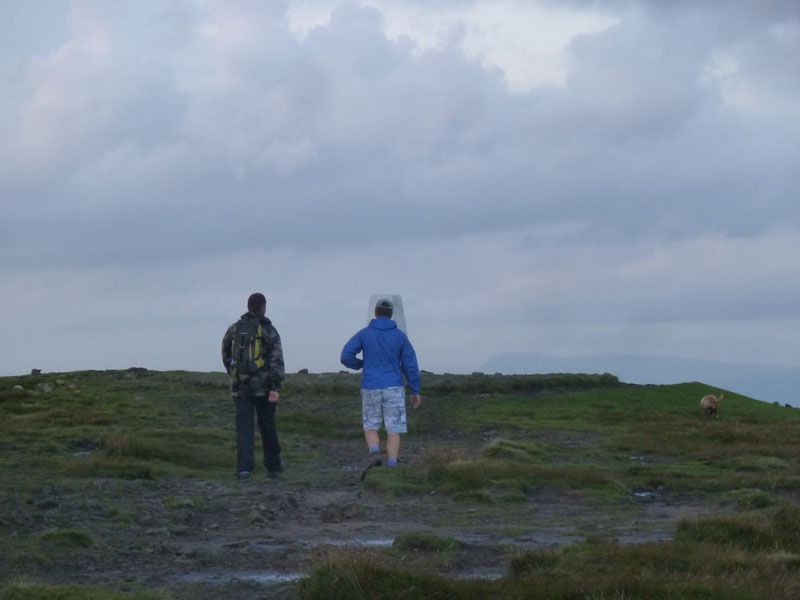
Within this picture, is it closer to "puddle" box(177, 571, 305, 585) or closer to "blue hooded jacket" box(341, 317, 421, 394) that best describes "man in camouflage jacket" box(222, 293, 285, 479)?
"blue hooded jacket" box(341, 317, 421, 394)

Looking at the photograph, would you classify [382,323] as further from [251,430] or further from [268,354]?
[251,430]

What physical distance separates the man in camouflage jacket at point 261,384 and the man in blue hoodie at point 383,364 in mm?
1065

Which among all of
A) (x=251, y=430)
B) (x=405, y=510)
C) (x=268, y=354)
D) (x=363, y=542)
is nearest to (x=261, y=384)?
(x=268, y=354)

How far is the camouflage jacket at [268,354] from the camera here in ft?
51.9

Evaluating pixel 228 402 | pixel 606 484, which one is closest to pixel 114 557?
pixel 606 484

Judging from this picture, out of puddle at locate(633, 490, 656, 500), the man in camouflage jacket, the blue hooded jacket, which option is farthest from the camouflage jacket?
puddle at locate(633, 490, 656, 500)

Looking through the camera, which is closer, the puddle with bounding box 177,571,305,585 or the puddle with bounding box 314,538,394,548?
the puddle with bounding box 177,571,305,585

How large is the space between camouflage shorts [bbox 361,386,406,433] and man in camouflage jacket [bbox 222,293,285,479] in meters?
1.37

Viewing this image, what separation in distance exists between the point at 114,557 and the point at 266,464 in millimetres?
6839

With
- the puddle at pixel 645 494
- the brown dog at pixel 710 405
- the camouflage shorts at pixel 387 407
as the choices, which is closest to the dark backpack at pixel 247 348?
the camouflage shorts at pixel 387 407

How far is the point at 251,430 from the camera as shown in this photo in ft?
51.9

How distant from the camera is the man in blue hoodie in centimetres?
1617

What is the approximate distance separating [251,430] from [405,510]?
14.0 feet

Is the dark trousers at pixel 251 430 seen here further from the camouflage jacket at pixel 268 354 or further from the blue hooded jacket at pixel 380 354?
the blue hooded jacket at pixel 380 354
